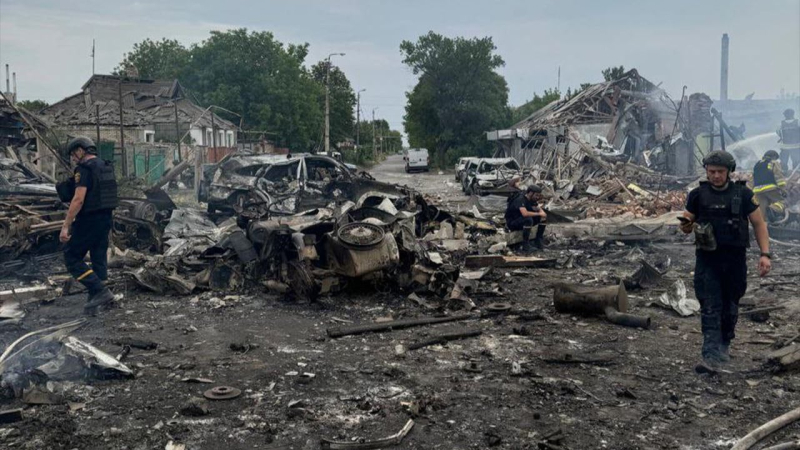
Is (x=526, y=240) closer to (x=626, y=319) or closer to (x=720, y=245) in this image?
(x=626, y=319)

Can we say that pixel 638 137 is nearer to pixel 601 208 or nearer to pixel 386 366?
pixel 601 208

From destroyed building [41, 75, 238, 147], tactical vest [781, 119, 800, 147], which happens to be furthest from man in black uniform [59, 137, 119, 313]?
destroyed building [41, 75, 238, 147]

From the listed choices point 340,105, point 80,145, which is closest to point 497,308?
point 80,145

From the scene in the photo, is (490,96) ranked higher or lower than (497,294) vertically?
higher

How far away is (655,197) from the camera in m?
17.9

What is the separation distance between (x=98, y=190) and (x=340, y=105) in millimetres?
57799

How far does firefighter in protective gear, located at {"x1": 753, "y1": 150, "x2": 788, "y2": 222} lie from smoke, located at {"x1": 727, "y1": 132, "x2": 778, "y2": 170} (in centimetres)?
1219

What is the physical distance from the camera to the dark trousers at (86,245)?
717 cm

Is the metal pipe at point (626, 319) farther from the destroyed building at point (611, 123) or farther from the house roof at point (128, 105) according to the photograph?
the house roof at point (128, 105)

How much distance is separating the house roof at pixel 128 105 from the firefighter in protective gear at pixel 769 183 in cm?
2768

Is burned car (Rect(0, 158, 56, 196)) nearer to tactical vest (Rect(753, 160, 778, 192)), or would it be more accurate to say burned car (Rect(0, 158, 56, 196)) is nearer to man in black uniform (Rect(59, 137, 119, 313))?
man in black uniform (Rect(59, 137, 119, 313))

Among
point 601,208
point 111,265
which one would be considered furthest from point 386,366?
point 601,208

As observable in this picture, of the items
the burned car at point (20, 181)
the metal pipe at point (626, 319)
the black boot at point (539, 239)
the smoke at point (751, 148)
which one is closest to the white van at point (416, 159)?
the smoke at point (751, 148)

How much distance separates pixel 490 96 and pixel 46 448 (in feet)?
177
